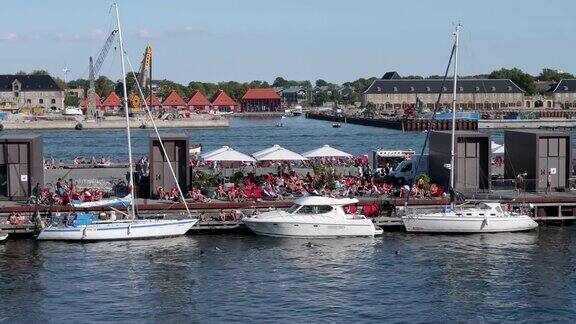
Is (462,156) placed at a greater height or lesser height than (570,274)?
greater

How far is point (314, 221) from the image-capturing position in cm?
3903

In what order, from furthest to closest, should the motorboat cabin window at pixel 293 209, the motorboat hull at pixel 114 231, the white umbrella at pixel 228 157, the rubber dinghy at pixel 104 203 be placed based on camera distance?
the white umbrella at pixel 228 157
the rubber dinghy at pixel 104 203
the motorboat cabin window at pixel 293 209
the motorboat hull at pixel 114 231

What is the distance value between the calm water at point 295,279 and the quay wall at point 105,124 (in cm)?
12835

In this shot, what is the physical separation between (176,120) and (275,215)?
136057 mm

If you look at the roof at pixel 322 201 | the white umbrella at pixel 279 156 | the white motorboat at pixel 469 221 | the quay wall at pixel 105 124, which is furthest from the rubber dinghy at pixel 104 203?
the quay wall at pixel 105 124

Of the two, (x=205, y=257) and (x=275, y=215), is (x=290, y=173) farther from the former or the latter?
(x=205, y=257)

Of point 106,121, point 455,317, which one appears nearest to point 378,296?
point 455,317

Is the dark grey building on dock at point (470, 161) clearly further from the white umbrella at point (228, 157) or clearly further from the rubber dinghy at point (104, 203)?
the rubber dinghy at point (104, 203)

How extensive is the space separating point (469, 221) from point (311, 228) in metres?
6.36

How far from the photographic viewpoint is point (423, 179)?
44.5 m

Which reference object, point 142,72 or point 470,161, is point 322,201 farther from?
point 142,72

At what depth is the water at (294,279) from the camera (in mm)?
28969

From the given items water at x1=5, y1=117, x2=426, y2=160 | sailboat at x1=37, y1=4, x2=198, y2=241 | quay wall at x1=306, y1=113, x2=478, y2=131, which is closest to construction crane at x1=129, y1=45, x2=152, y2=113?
water at x1=5, y1=117, x2=426, y2=160

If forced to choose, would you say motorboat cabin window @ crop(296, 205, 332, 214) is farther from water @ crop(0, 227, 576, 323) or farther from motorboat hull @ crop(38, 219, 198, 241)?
motorboat hull @ crop(38, 219, 198, 241)
